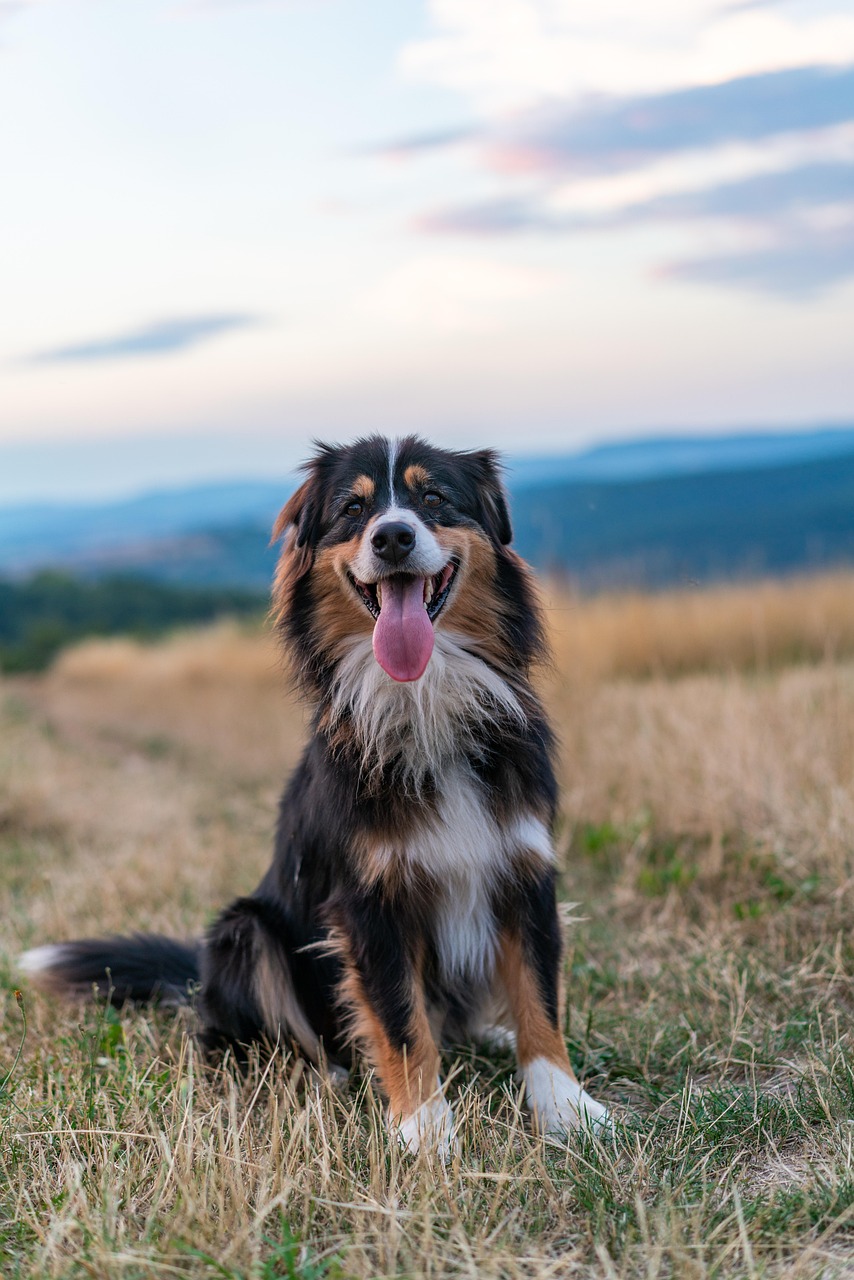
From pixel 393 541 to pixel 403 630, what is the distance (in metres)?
0.29

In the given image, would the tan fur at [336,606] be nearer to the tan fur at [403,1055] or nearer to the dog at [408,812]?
the dog at [408,812]

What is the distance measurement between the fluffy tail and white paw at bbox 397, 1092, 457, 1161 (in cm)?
127

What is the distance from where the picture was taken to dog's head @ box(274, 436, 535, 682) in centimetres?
330

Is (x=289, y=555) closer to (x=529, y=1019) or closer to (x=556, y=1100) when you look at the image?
(x=529, y=1019)

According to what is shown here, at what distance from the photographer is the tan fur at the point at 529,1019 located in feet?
10.8

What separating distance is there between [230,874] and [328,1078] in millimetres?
2878

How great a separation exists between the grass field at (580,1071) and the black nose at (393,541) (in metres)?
1.53

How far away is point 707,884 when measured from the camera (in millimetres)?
5270

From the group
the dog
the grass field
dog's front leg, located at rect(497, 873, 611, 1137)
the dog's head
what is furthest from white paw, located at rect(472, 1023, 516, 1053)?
the dog's head

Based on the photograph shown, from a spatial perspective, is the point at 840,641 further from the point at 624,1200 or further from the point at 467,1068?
the point at 624,1200

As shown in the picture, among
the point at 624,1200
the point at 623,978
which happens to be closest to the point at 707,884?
the point at 623,978

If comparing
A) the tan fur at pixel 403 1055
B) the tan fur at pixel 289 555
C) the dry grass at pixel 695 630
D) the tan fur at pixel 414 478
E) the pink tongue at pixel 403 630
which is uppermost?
the tan fur at pixel 414 478

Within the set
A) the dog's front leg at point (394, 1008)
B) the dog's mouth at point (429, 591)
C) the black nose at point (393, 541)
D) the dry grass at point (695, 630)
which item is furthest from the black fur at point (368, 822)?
the dry grass at point (695, 630)

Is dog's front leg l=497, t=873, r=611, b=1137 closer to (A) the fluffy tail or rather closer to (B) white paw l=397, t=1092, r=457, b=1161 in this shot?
(B) white paw l=397, t=1092, r=457, b=1161
